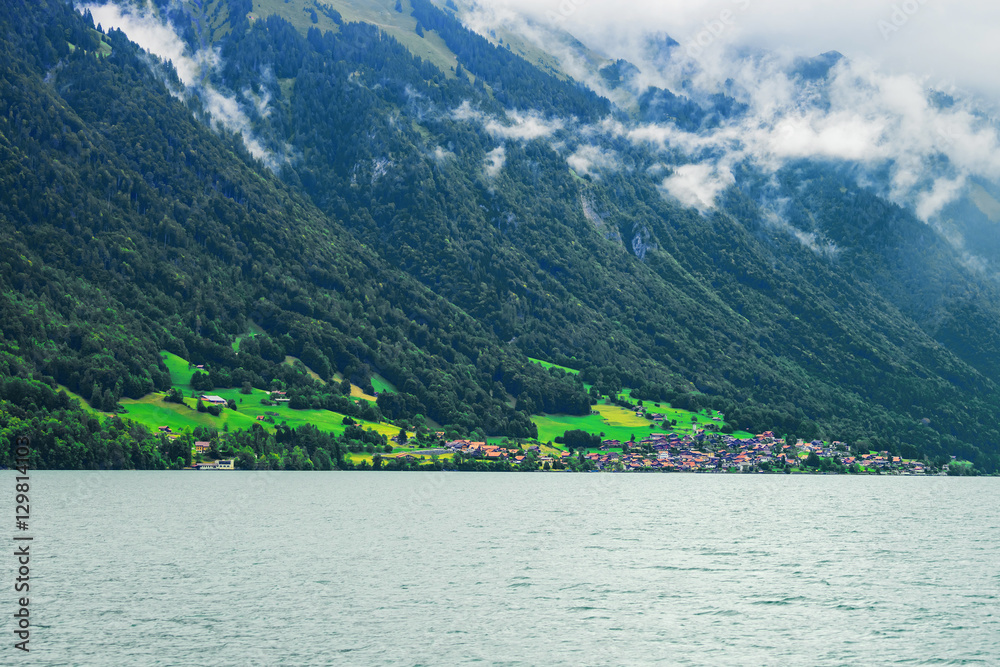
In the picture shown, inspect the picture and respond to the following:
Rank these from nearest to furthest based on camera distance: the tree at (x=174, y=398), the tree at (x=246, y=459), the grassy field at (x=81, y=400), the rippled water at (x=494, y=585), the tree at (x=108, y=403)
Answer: the rippled water at (x=494, y=585), the grassy field at (x=81, y=400), the tree at (x=246, y=459), the tree at (x=108, y=403), the tree at (x=174, y=398)

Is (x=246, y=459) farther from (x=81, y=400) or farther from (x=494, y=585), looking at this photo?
(x=494, y=585)

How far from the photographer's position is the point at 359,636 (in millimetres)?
44719

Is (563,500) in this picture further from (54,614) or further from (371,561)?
(54,614)

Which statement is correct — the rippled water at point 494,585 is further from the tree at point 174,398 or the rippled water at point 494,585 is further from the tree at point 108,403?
the tree at point 174,398

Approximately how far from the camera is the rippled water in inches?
1698

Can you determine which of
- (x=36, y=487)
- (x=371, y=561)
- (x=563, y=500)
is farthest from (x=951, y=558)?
(x=36, y=487)

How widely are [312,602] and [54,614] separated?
45.1 ft

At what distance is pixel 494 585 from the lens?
60.1 metres

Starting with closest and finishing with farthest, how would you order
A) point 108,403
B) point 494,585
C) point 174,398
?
point 494,585
point 108,403
point 174,398

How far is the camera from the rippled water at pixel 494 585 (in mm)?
43125

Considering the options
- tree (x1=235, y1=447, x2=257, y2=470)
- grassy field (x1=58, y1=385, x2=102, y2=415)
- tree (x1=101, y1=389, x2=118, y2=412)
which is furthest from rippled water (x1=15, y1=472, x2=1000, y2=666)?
tree (x1=101, y1=389, x2=118, y2=412)

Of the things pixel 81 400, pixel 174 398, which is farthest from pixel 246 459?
pixel 81 400

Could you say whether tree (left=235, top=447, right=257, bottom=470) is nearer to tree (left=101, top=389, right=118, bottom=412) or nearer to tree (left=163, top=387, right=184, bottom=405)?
tree (left=163, top=387, right=184, bottom=405)

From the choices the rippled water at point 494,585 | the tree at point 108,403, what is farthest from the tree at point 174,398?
the rippled water at point 494,585
